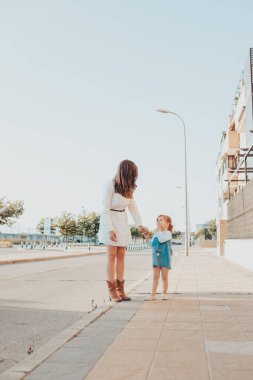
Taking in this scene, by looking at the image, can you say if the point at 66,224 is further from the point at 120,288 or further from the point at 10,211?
the point at 120,288

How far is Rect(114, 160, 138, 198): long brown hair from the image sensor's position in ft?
21.6

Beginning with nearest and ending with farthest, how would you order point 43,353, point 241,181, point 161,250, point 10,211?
point 43,353
point 161,250
point 241,181
point 10,211

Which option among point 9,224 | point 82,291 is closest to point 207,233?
point 9,224

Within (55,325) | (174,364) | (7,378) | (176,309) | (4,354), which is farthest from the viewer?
(176,309)

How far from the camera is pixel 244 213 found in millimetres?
16438

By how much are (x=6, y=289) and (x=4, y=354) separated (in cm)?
539

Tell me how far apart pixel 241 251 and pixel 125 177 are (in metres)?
13.0

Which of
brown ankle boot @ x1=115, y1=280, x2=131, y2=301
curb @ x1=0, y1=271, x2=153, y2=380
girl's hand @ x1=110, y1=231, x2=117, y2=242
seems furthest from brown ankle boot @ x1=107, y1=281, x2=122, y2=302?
curb @ x1=0, y1=271, x2=153, y2=380

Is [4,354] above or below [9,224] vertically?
below

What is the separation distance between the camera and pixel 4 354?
13.6 ft

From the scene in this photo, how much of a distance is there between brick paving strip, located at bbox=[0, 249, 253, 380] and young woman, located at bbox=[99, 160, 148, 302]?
1.81 ft

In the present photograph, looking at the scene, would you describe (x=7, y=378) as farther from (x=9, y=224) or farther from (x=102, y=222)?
(x=9, y=224)

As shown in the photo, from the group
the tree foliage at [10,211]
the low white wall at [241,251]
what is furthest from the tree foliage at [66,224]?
the low white wall at [241,251]

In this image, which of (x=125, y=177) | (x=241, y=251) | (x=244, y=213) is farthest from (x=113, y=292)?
(x=241, y=251)
